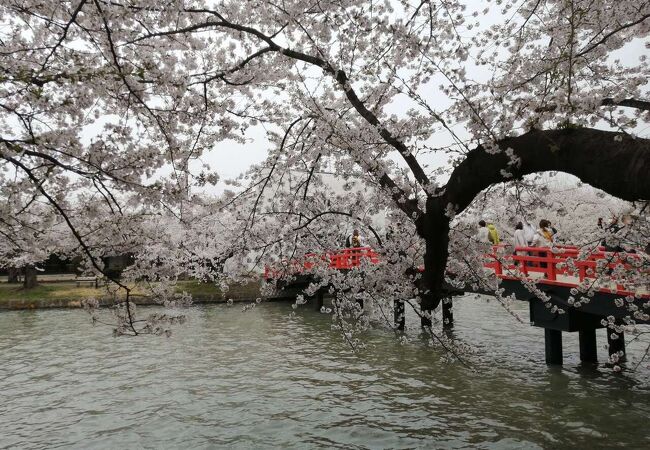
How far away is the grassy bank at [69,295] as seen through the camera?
82.5ft

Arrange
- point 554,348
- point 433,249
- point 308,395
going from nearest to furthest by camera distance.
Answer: point 433,249 < point 308,395 < point 554,348

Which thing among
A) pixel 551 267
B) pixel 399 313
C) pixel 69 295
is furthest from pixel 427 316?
pixel 69 295

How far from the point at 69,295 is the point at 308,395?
20705mm

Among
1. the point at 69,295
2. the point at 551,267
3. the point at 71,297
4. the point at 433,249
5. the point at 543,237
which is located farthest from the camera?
the point at 69,295

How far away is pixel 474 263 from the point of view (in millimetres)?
6637

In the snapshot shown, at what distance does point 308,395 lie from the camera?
1037cm

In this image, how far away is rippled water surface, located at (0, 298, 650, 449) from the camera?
8.12 m

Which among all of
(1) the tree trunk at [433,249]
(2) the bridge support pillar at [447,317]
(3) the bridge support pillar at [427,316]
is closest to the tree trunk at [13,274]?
(2) the bridge support pillar at [447,317]

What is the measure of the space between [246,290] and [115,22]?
971 inches

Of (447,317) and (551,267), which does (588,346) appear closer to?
(551,267)

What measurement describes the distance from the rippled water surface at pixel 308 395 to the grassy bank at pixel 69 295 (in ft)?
28.6

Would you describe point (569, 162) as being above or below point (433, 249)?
above

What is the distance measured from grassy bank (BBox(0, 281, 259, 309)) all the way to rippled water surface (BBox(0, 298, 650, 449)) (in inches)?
343

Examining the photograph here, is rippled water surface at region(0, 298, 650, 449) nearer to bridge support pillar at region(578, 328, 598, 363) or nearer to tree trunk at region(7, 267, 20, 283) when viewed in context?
bridge support pillar at region(578, 328, 598, 363)
